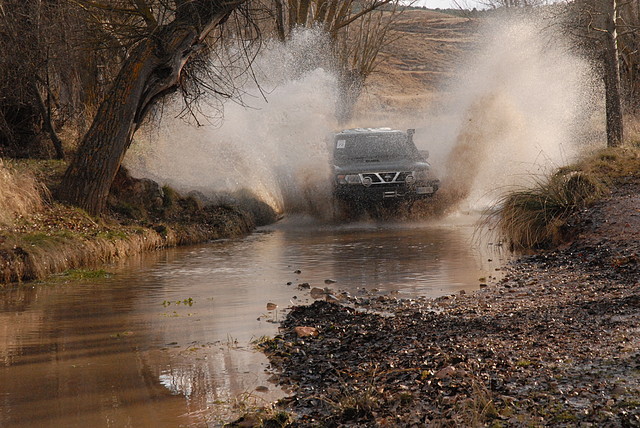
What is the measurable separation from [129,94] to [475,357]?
920cm

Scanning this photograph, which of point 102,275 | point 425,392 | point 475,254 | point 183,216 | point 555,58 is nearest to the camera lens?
point 425,392

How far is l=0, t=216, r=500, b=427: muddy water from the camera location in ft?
16.7

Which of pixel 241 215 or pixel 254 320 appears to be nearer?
pixel 254 320

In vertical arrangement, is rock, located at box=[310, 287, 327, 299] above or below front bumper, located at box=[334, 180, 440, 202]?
below

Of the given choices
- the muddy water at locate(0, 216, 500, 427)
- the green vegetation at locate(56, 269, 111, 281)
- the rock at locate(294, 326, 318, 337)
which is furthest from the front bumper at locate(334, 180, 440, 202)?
the rock at locate(294, 326, 318, 337)

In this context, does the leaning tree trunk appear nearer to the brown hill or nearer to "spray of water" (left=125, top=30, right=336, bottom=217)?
"spray of water" (left=125, top=30, right=336, bottom=217)

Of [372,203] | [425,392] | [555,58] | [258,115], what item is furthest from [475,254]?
[555,58]

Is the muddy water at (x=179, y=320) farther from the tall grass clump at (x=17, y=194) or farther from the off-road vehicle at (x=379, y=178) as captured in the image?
the tall grass clump at (x=17, y=194)

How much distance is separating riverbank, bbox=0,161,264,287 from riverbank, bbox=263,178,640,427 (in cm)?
462

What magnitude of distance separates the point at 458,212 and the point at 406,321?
1151cm

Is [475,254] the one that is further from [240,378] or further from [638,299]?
[240,378]

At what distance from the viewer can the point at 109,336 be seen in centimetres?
704

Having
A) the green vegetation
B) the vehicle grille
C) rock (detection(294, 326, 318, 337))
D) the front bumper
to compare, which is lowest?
rock (detection(294, 326, 318, 337))

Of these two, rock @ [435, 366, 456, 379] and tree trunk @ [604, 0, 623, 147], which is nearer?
rock @ [435, 366, 456, 379]
